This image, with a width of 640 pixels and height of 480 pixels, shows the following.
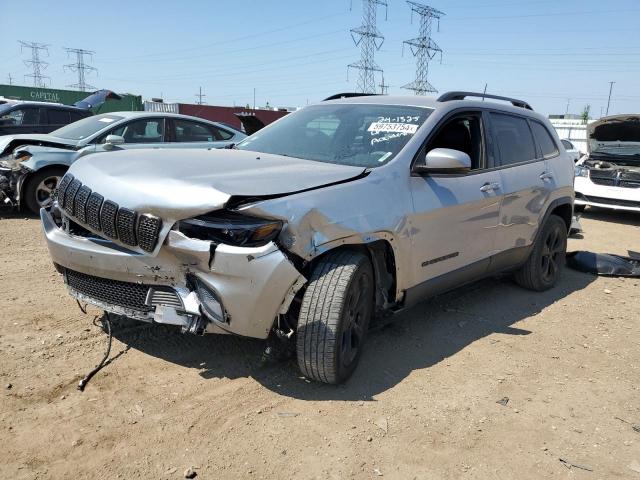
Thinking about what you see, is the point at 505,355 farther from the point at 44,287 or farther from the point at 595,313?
the point at 44,287

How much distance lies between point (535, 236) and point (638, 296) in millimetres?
1433

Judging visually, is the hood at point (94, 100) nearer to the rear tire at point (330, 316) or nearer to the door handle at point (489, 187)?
the door handle at point (489, 187)

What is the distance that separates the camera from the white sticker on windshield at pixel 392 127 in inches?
150

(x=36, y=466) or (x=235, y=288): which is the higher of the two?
(x=235, y=288)

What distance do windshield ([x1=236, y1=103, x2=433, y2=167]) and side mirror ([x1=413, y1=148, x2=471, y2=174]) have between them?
0.67ft

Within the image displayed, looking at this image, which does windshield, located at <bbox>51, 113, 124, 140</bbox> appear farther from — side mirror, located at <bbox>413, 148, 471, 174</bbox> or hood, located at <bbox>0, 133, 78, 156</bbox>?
side mirror, located at <bbox>413, 148, 471, 174</bbox>

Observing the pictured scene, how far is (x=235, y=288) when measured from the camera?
9.07 feet


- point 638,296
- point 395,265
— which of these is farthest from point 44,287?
point 638,296

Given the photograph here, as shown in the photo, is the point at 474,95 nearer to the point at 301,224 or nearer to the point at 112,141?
the point at 301,224

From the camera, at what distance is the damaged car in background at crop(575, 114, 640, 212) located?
9766mm

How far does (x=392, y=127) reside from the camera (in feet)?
12.7

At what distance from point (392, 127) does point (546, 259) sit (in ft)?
8.44

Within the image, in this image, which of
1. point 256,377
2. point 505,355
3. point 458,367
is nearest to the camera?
point 256,377

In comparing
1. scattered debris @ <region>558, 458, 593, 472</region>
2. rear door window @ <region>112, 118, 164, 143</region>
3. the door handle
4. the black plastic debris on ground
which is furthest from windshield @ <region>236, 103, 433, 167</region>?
rear door window @ <region>112, 118, 164, 143</region>
